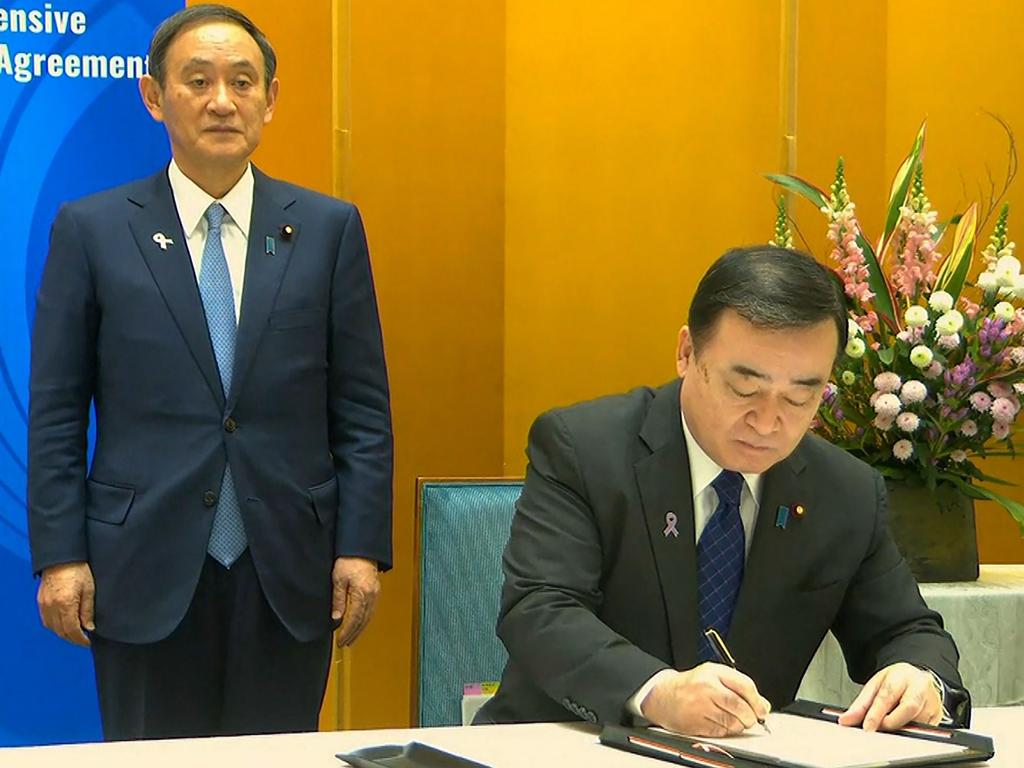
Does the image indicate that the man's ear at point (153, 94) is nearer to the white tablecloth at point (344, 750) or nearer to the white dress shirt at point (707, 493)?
the white dress shirt at point (707, 493)

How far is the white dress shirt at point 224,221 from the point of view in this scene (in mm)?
2967

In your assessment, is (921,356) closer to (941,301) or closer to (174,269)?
(941,301)

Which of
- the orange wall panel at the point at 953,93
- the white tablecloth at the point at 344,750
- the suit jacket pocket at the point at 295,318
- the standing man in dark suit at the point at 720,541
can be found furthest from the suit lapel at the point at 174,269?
the orange wall panel at the point at 953,93

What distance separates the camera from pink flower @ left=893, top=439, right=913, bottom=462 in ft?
10.8

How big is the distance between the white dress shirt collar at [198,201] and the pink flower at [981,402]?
1.46 metres

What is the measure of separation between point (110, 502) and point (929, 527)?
1.65 meters

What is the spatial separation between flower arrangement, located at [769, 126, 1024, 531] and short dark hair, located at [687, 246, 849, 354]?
113 cm

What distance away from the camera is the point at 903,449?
3289 mm

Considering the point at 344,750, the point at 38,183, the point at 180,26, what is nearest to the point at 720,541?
the point at 344,750

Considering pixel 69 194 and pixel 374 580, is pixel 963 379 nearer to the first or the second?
pixel 374 580

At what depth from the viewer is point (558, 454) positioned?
90.4 inches

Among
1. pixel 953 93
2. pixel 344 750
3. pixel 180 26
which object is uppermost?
pixel 953 93

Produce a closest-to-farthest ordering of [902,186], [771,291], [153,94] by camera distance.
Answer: [771,291]
[153,94]
[902,186]

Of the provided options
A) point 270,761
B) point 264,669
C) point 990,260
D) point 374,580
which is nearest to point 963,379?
point 990,260
